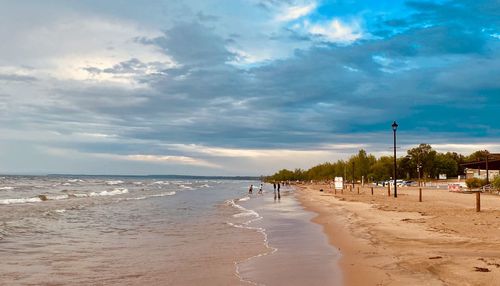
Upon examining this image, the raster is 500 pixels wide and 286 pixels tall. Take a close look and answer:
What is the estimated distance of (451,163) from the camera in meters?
154

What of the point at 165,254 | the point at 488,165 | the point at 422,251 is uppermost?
the point at 488,165

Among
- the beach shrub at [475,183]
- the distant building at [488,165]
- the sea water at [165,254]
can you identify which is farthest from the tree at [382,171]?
the sea water at [165,254]

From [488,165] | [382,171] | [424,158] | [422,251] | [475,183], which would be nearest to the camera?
[422,251]

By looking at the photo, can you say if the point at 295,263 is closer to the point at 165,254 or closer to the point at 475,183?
the point at 165,254

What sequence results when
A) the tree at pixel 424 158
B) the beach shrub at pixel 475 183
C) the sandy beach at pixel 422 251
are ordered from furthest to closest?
the tree at pixel 424 158 → the beach shrub at pixel 475 183 → the sandy beach at pixel 422 251

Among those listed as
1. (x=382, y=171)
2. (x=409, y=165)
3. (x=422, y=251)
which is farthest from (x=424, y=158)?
(x=422, y=251)

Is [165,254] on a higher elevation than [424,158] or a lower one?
lower

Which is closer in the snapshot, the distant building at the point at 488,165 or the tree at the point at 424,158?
the distant building at the point at 488,165

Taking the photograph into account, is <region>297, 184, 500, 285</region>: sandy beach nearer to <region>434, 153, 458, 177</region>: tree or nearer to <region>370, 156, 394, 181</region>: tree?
<region>370, 156, 394, 181</region>: tree

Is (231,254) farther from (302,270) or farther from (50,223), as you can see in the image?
(50,223)

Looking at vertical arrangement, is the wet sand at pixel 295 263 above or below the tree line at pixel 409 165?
below

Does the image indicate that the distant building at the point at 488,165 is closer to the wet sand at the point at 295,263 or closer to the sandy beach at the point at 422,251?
the sandy beach at the point at 422,251

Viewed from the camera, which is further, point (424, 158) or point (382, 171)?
point (424, 158)

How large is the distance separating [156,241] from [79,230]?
5.35 m
